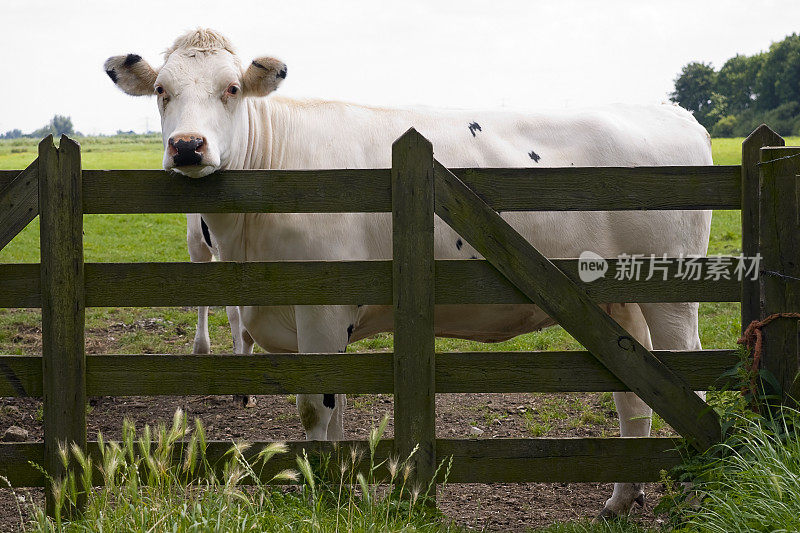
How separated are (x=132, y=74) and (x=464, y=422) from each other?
3.90m

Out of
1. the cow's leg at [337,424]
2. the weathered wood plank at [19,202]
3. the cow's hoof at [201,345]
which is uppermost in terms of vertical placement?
the weathered wood plank at [19,202]

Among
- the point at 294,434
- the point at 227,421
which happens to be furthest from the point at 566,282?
the point at 227,421

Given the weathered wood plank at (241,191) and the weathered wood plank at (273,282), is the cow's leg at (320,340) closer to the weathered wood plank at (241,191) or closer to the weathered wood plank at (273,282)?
the weathered wood plank at (273,282)

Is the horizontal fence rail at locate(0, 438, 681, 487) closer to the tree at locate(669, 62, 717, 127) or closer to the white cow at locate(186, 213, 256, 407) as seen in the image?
the white cow at locate(186, 213, 256, 407)

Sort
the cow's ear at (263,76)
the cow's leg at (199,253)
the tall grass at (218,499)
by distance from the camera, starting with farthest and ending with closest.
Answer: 1. the cow's leg at (199,253)
2. the cow's ear at (263,76)
3. the tall grass at (218,499)

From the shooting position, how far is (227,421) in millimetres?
7438

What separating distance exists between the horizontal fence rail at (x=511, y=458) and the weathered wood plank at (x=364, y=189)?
120cm

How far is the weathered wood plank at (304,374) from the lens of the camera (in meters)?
4.27

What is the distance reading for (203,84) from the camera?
495cm

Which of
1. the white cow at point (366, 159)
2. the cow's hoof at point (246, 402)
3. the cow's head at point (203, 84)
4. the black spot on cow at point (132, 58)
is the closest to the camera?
the cow's head at point (203, 84)

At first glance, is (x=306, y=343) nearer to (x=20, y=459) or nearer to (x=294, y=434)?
(x=20, y=459)

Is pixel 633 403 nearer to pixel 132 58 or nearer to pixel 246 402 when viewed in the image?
pixel 246 402

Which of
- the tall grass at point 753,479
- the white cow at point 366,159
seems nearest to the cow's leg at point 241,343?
the white cow at point 366,159

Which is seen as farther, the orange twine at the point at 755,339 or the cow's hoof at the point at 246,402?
the cow's hoof at the point at 246,402
